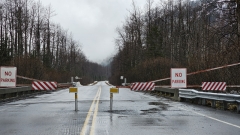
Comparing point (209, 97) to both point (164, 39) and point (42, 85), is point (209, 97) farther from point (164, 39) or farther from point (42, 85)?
point (164, 39)

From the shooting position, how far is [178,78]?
72.2 ft

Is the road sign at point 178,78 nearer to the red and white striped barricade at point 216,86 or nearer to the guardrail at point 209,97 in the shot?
the guardrail at point 209,97

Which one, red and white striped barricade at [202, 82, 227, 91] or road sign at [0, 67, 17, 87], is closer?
red and white striped barricade at [202, 82, 227, 91]

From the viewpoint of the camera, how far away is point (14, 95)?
993 inches

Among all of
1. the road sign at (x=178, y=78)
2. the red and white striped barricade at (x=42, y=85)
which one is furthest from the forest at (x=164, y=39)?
the red and white striped barricade at (x=42, y=85)

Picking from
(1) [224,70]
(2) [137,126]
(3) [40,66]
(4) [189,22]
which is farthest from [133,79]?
(2) [137,126]

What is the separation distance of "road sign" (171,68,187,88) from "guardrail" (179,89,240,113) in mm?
1440

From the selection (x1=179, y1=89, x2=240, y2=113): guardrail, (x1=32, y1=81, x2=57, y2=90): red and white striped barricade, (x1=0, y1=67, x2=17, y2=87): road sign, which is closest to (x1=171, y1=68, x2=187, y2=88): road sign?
(x1=179, y1=89, x2=240, y2=113): guardrail

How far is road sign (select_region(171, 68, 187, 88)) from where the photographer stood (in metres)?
21.9

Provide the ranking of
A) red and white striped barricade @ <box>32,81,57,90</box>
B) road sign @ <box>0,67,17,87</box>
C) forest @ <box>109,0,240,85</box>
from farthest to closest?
forest @ <box>109,0,240,85</box>
road sign @ <box>0,67,17,87</box>
red and white striped barricade @ <box>32,81,57,90</box>

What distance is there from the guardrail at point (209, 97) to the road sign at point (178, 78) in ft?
4.72

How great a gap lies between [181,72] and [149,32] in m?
44.4

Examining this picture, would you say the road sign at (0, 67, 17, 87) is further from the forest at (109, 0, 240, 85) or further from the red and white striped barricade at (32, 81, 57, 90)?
the forest at (109, 0, 240, 85)

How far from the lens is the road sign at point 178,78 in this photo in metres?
21.9
